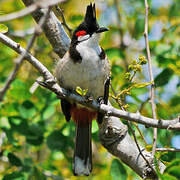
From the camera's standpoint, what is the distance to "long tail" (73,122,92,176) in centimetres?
289

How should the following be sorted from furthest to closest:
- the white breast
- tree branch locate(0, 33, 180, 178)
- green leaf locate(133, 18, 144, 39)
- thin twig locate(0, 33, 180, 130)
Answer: green leaf locate(133, 18, 144, 39)
the white breast
tree branch locate(0, 33, 180, 178)
thin twig locate(0, 33, 180, 130)

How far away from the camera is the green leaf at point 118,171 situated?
2646 millimetres

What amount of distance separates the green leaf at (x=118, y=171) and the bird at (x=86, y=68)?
299 mm

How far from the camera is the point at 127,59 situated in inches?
138

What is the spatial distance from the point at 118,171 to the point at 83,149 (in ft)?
1.41

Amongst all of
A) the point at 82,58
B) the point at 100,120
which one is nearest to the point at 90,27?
the point at 82,58

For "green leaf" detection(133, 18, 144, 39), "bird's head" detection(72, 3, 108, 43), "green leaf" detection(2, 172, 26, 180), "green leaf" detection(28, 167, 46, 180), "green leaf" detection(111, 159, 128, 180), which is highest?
"green leaf" detection(133, 18, 144, 39)

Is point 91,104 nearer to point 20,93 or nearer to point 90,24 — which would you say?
point 90,24

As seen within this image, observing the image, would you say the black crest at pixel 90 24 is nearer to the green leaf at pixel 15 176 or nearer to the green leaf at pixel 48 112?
the green leaf at pixel 48 112

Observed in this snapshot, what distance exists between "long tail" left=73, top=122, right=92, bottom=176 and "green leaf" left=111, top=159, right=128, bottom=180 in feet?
0.98

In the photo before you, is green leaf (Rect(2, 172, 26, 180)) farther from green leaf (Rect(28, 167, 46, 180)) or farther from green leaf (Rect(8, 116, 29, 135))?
green leaf (Rect(8, 116, 29, 135))

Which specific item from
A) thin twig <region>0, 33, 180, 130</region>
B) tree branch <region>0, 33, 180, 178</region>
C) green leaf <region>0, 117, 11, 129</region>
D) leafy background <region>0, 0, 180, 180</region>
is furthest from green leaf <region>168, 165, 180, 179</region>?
green leaf <region>0, 117, 11, 129</region>

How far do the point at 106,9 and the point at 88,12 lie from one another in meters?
1.41

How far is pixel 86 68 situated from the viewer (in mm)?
2598
